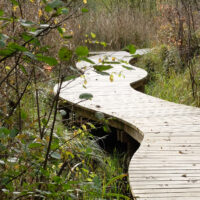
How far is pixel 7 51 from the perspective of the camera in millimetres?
1078

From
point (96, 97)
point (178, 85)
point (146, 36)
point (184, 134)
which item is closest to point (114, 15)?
point (146, 36)

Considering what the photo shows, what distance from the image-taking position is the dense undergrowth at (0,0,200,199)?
133cm

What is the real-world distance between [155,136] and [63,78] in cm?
201

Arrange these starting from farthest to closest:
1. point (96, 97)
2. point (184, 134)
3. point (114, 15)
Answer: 1. point (114, 15)
2. point (96, 97)
3. point (184, 134)

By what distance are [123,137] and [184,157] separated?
4.80 ft

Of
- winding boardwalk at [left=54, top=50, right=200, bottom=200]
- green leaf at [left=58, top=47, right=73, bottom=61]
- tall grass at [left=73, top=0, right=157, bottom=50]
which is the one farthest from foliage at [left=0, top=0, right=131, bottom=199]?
tall grass at [left=73, top=0, right=157, bottom=50]

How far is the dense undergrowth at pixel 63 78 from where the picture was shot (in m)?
1.33

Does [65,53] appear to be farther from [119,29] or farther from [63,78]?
[119,29]

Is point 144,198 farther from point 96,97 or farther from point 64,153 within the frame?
point 96,97

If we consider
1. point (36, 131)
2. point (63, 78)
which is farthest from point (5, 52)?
point (36, 131)

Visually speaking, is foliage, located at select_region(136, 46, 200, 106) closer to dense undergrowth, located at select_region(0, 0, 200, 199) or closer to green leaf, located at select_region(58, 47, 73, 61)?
dense undergrowth, located at select_region(0, 0, 200, 199)

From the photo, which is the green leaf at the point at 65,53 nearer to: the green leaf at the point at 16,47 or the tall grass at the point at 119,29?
the green leaf at the point at 16,47

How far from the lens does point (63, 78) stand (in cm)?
142

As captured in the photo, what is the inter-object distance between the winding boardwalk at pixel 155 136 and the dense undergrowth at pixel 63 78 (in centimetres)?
21
